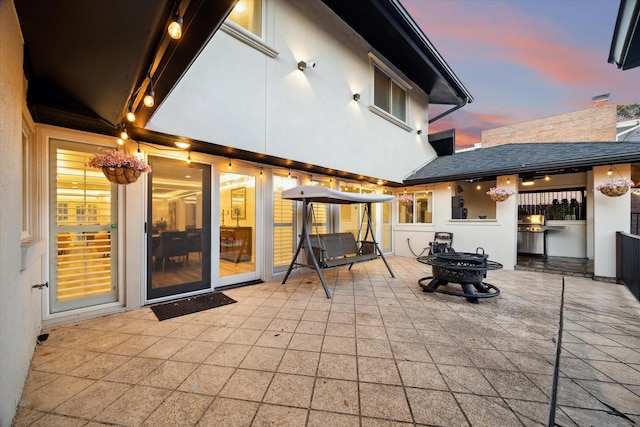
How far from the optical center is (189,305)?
3623mm

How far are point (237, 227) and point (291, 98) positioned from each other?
2.89 m

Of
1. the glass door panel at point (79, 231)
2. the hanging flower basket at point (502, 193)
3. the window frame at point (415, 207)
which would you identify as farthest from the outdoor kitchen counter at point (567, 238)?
the glass door panel at point (79, 231)

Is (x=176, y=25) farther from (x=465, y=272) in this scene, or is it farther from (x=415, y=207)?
(x=415, y=207)

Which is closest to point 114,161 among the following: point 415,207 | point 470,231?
point 415,207

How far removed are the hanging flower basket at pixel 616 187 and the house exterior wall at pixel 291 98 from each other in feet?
15.2

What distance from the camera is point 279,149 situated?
4.60 meters

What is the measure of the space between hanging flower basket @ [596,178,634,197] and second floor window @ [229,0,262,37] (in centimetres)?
764

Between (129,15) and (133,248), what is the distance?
3146 mm

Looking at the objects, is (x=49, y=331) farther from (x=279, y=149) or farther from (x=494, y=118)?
(x=494, y=118)

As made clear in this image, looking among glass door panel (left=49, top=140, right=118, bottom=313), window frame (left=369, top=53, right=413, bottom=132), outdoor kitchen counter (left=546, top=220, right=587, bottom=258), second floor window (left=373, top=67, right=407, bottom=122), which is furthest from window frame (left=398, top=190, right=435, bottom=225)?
glass door panel (left=49, top=140, right=118, bottom=313)

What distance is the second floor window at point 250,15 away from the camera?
4219 millimetres

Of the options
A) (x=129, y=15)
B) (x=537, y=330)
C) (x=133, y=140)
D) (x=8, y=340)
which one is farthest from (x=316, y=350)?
(x=133, y=140)

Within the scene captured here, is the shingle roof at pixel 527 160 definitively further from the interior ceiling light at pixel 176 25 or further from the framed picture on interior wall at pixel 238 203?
the interior ceiling light at pixel 176 25

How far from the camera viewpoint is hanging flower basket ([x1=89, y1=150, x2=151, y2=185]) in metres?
2.62
